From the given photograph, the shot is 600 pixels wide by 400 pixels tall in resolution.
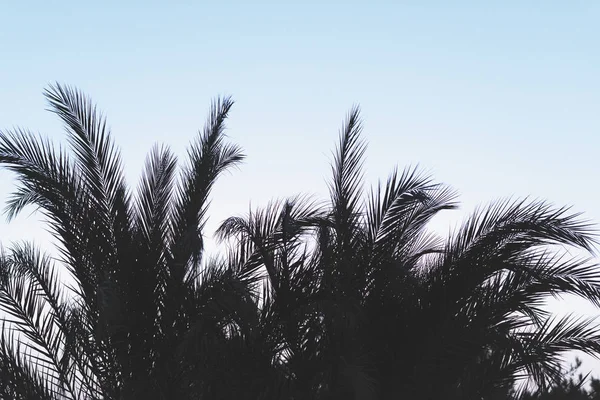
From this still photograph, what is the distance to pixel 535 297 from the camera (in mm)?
9148

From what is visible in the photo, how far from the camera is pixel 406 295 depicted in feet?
30.8

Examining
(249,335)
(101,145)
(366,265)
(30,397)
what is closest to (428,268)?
(366,265)

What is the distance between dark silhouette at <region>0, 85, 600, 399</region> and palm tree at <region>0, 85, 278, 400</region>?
2 cm

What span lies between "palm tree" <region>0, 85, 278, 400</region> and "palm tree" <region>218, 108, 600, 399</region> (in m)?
0.49

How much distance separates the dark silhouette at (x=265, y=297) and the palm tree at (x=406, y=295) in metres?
0.02

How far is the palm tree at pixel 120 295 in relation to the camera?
8680 mm

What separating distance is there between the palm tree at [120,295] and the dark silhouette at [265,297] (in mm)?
15

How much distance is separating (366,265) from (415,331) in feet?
3.04

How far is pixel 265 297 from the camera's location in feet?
30.7

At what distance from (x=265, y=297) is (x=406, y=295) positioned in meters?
1.59

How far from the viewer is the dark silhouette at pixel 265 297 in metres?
8.74

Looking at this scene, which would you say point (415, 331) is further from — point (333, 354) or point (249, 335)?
point (249, 335)

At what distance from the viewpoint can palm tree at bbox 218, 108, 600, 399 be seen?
8859 mm

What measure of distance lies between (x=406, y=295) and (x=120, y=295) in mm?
3151
